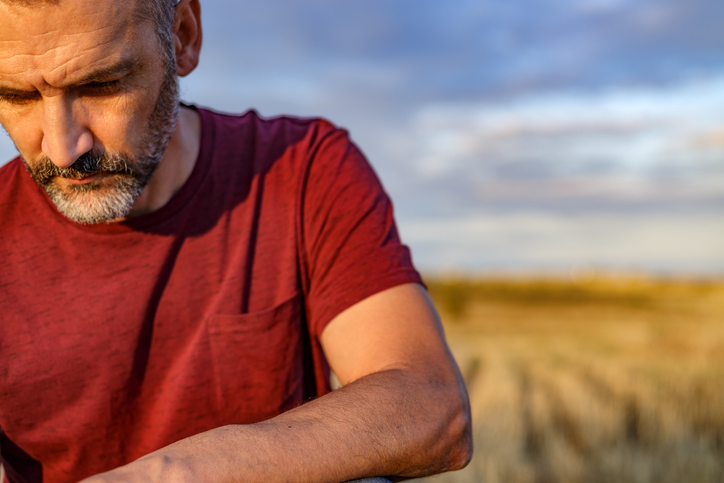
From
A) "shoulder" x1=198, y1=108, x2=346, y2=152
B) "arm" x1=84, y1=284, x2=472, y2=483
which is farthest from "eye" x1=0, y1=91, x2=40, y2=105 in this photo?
"arm" x1=84, y1=284, x2=472, y2=483

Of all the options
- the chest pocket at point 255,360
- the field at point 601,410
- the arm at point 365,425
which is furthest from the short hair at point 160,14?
the field at point 601,410

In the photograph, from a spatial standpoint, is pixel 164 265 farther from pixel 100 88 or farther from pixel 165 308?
pixel 100 88

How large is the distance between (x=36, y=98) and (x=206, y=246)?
622 mm

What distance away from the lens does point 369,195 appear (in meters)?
2.00

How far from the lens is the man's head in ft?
5.14

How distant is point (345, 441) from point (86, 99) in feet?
3.44

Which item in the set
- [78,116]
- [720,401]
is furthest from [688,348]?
[78,116]

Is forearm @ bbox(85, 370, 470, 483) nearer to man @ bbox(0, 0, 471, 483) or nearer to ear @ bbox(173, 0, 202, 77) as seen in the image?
man @ bbox(0, 0, 471, 483)

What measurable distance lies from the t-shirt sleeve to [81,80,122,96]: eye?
2.12 feet

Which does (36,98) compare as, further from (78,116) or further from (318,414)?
(318,414)

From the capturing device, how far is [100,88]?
5.39ft

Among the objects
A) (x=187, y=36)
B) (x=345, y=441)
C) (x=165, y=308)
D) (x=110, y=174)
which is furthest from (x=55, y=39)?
(x=345, y=441)

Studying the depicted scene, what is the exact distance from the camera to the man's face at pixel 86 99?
1565 millimetres

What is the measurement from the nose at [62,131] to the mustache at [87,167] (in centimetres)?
5
